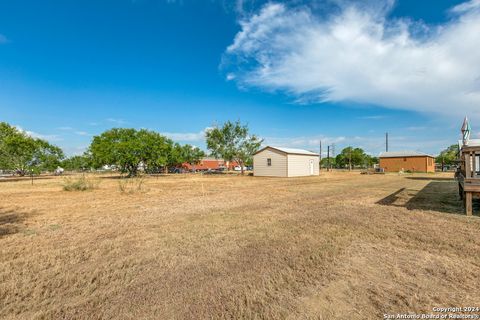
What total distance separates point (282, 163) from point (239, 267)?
25328 mm

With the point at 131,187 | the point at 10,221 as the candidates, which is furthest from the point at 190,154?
the point at 10,221

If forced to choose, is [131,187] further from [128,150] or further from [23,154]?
[23,154]

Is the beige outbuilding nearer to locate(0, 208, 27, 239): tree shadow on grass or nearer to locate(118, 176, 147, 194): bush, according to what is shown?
locate(118, 176, 147, 194): bush

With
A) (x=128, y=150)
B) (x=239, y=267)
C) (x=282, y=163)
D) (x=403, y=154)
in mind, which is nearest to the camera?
(x=239, y=267)

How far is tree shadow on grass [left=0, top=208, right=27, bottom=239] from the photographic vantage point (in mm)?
5703

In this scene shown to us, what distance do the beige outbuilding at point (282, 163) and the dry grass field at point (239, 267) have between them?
70.3 feet

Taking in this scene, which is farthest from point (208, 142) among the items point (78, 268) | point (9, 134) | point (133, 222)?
point (78, 268)

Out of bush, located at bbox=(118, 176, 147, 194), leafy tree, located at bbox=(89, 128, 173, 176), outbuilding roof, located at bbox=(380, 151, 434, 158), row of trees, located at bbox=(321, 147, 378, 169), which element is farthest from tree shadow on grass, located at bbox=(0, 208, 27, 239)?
row of trees, located at bbox=(321, 147, 378, 169)

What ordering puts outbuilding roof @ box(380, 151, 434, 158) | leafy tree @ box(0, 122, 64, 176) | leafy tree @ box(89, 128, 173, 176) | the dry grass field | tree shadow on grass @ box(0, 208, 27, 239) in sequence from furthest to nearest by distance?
outbuilding roof @ box(380, 151, 434, 158), leafy tree @ box(89, 128, 173, 176), leafy tree @ box(0, 122, 64, 176), tree shadow on grass @ box(0, 208, 27, 239), the dry grass field

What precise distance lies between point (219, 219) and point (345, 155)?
61.2 metres

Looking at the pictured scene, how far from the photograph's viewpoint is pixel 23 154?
2491 centimetres

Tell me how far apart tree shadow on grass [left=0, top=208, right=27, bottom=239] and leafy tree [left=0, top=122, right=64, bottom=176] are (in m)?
21.8

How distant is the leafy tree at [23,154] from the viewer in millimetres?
23969

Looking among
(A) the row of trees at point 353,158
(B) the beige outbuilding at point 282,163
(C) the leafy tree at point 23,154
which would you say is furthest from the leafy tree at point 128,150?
(A) the row of trees at point 353,158
